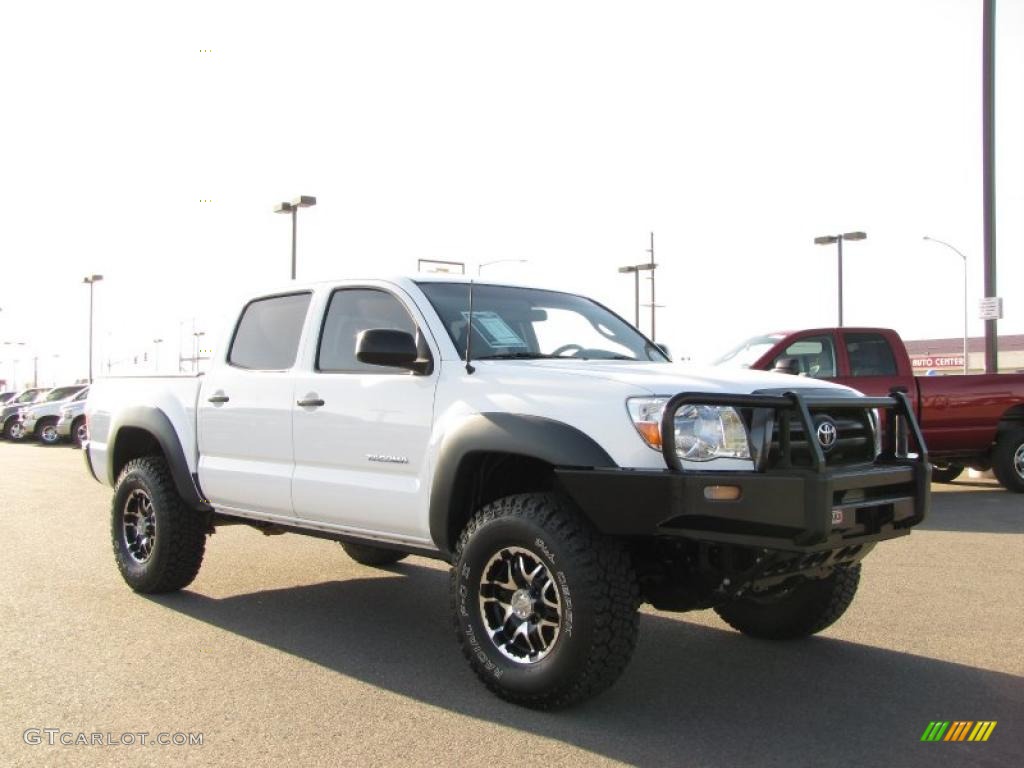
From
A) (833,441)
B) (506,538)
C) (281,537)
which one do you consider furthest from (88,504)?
(833,441)

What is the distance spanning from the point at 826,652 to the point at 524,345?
2.27 meters

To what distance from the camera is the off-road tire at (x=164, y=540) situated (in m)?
6.61

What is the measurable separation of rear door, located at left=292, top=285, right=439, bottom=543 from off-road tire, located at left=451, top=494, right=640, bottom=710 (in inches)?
20.4

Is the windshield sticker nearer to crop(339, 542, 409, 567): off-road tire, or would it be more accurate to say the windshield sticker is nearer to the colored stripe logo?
the colored stripe logo

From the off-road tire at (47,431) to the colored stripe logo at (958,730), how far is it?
29.6m

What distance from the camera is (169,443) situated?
6.62 m

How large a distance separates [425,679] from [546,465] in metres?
1.20

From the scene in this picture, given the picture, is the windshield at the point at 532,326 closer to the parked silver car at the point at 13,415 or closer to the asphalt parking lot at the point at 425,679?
the asphalt parking lot at the point at 425,679

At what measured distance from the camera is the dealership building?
73.3m

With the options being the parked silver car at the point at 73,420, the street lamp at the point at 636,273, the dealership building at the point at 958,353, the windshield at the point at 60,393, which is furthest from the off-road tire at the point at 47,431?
the dealership building at the point at 958,353

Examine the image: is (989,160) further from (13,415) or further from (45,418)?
(13,415)

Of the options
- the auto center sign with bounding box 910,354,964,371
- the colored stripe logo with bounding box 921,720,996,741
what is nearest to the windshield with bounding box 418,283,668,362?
the colored stripe logo with bounding box 921,720,996,741

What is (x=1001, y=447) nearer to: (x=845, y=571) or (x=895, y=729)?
(x=845, y=571)

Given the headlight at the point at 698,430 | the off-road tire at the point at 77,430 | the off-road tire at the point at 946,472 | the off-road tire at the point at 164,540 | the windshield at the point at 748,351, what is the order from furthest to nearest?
the off-road tire at the point at 77,430
the off-road tire at the point at 946,472
the windshield at the point at 748,351
the off-road tire at the point at 164,540
the headlight at the point at 698,430
